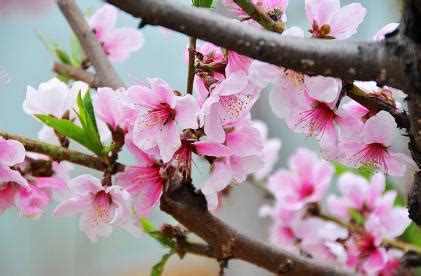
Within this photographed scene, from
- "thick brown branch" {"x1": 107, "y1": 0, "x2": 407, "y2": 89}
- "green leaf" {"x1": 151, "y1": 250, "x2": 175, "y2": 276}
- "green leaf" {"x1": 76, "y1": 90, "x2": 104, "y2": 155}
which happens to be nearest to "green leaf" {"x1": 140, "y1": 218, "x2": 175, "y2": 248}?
"green leaf" {"x1": 151, "y1": 250, "x2": 175, "y2": 276}

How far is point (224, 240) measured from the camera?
0.64 m

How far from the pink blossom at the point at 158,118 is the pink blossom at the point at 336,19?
0.45 feet

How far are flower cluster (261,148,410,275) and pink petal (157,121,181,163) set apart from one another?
35cm

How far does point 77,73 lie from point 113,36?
0.26 feet

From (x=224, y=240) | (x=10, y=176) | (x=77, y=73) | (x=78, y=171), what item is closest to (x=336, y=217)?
(x=224, y=240)

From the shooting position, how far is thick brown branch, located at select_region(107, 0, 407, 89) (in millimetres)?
364

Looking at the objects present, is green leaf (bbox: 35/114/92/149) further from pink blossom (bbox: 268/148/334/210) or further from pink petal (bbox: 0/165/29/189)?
pink blossom (bbox: 268/148/334/210)

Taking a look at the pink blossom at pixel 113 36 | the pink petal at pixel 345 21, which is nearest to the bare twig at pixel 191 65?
the pink petal at pixel 345 21

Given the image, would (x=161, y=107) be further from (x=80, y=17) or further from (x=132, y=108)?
(x=80, y=17)

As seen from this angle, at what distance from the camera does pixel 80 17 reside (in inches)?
29.9

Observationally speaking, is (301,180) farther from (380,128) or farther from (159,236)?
(380,128)

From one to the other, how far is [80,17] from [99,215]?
11.6 inches

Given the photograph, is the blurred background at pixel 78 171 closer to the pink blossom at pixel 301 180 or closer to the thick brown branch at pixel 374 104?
the pink blossom at pixel 301 180

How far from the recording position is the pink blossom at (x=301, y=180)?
0.90 m
